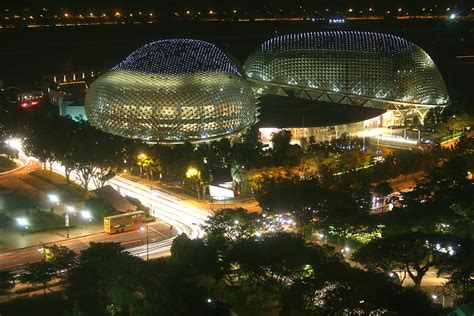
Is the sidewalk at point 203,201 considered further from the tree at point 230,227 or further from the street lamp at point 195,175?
the tree at point 230,227

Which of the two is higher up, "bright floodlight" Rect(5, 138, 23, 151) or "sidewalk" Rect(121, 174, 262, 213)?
"bright floodlight" Rect(5, 138, 23, 151)

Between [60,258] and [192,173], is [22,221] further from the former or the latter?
[192,173]

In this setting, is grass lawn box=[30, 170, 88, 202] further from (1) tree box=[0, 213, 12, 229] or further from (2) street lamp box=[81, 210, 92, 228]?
(1) tree box=[0, 213, 12, 229]

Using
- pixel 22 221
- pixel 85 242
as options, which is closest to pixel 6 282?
pixel 85 242

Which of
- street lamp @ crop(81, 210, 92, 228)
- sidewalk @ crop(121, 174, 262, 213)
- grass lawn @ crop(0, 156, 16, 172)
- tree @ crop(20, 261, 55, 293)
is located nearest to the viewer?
tree @ crop(20, 261, 55, 293)

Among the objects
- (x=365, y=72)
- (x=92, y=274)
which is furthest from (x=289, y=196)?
(x=365, y=72)

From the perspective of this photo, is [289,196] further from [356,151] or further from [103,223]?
[356,151]

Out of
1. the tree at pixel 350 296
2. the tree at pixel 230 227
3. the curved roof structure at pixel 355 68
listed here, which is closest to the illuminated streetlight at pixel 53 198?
the tree at pixel 230 227

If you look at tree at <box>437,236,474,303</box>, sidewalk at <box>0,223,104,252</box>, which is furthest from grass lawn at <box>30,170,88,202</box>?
tree at <box>437,236,474,303</box>
